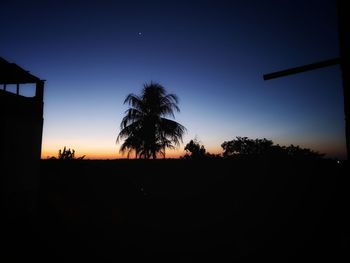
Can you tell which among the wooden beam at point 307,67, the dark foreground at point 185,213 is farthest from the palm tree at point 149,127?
the wooden beam at point 307,67

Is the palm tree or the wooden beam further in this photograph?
the palm tree

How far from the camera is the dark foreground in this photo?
8.25 m

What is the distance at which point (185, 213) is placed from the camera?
1166 cm

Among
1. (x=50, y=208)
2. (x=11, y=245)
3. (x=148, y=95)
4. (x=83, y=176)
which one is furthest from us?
(x=148, y=95)

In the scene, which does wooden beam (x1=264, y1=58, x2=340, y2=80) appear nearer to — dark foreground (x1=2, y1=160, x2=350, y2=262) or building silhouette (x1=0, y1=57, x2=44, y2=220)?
dark foreground (x1=2, y1=160, x2=350, y2=262)

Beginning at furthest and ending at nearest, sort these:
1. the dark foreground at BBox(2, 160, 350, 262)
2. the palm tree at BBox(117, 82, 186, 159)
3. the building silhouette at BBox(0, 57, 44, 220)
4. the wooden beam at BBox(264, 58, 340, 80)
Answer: the palm tree at BBox(117, 82, 186, 159), the building silhouette at BBox(0, 57, 44, 220), the dark foreground at BBox(2, 160, 350, 262), the wooden beam at BBox(264, 58, 340, 80)

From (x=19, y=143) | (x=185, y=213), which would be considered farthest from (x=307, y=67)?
(x=19, y=143)

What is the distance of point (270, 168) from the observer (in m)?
12.2

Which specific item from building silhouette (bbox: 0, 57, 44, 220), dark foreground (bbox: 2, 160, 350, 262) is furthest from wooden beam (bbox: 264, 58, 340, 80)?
building silhouette (bbox: 0, 57, 44, 220)

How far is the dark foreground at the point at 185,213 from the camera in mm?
8250

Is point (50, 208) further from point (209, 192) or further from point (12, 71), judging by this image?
point (209, 192)

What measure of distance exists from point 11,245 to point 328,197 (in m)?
12.1

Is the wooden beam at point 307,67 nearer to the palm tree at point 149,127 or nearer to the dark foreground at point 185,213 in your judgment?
the dark foreground at point 185,213

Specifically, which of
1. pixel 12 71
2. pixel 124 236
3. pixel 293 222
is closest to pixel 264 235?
pixel 293 222
